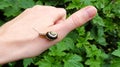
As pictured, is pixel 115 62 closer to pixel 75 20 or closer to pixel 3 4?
pixel 3 4

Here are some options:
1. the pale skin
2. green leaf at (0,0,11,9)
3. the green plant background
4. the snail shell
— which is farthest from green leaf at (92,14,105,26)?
the snail shell

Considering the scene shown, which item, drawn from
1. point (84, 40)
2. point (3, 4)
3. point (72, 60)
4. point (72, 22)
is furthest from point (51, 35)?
point (3, 4)

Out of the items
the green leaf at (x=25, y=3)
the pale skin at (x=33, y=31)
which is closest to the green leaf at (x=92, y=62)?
the green leaf at (x=25, y=3)

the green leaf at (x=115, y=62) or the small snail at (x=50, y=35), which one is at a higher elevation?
the small snail at (x=50, y=35)

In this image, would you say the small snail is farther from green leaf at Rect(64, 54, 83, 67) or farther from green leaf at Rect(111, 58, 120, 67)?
green leaf at Rect(111, 58, 120, 67)

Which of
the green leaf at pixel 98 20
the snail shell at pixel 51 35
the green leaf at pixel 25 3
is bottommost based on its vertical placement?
the snail shell at pixel 51 35

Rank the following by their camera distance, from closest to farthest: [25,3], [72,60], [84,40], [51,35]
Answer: [51,35]
[72,60]
[84,40]
[25,3]

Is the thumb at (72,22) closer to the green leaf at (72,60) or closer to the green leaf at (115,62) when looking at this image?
the green leaf at (72,60)
